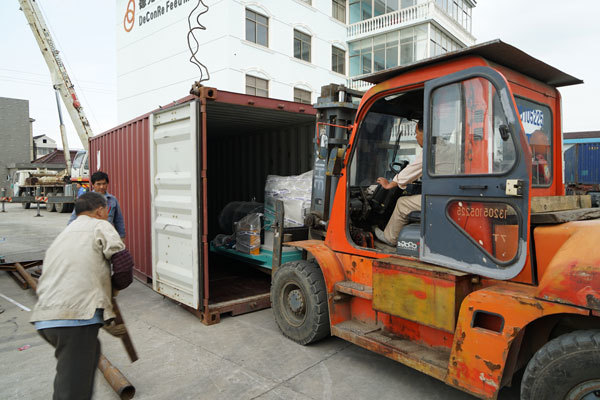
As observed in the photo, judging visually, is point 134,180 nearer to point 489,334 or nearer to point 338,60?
point 489,334

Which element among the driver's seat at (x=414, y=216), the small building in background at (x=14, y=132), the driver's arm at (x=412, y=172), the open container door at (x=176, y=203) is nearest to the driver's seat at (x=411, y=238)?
the driver's seat at (x=414, y=216)

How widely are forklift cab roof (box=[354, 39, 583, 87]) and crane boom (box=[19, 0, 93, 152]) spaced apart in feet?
64.6

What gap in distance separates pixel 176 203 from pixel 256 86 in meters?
15.4

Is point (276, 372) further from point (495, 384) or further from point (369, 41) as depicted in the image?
point (369, 41)

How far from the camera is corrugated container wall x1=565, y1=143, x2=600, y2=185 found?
55.4ft

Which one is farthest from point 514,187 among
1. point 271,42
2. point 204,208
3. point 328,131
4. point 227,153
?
point 271,42

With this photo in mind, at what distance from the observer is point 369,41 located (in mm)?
23734

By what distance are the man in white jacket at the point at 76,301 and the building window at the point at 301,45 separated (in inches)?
811

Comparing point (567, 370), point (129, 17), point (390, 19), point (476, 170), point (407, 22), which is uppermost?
point (129, 17)

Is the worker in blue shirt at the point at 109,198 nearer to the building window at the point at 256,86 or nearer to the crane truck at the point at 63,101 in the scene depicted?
the building window at the point at 256,86

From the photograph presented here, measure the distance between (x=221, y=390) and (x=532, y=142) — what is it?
314cm

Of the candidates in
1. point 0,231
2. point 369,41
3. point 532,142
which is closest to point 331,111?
point 532,142

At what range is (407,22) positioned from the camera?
21.8 metres

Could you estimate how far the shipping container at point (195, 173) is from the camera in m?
4.88
